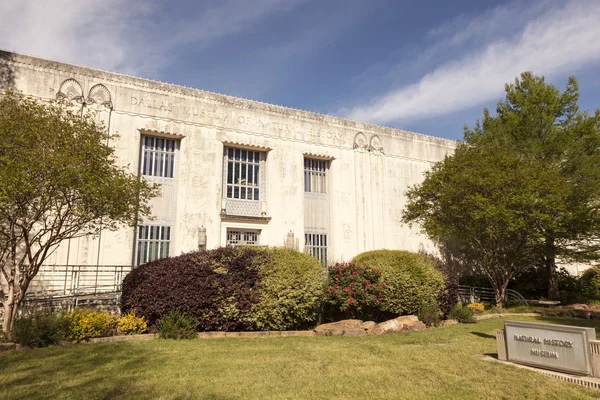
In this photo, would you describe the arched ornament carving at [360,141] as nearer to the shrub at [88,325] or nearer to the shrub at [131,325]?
the shrub at [131,325]

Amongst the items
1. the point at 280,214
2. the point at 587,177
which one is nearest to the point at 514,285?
the point at 587,177

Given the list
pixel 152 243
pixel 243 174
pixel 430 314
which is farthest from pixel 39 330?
pixel 243 174

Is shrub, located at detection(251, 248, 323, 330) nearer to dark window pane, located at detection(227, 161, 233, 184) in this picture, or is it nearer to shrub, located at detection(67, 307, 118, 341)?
shrub, located at detection(67, 307, 118, 341)

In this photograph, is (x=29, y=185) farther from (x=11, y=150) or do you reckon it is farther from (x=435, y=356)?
(x=435, y=356)

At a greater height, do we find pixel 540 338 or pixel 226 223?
pixel 226 223

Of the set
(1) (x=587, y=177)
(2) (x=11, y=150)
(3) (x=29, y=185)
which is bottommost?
(3) (x=29, y=185)

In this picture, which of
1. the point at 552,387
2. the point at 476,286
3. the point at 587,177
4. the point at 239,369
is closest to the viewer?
the point at 552,387

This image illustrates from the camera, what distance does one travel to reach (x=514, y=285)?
79.7 ft

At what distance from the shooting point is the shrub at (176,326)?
1045 cm

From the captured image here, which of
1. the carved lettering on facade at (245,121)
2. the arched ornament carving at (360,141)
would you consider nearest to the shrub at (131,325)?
the carved lettering on facade at (245,121)

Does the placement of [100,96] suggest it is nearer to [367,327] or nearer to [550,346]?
[367,327]

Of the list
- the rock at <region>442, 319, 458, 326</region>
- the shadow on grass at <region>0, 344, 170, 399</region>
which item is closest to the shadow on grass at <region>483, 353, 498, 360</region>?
the rock at <region>442, 319, 458, 326</region>

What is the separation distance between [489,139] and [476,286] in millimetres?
8385

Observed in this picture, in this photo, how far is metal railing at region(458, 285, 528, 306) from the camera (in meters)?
21.9
